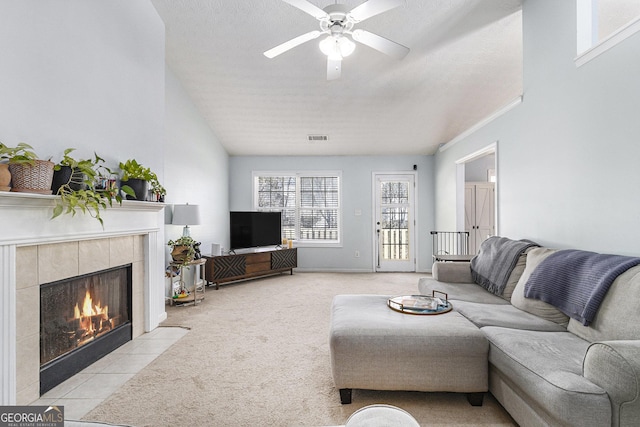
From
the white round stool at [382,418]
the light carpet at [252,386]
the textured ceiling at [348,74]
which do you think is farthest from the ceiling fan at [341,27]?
the light carpet at [252,386]

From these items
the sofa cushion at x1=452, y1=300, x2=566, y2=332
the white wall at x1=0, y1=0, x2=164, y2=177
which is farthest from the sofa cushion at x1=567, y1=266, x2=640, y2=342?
the white wall at x1=0, y1=0, x2=164, y2=177

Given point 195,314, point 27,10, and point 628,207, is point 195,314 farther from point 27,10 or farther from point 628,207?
point 628,207

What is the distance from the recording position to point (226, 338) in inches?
121

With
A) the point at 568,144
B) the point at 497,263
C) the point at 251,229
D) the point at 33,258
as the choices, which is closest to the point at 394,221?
the point at 251,229

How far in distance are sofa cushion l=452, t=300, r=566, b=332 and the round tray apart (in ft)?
0.51

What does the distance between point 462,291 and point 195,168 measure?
4003 millimetres

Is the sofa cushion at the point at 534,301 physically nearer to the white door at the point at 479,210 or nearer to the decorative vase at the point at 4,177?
the decorative vase at the point at 4,177

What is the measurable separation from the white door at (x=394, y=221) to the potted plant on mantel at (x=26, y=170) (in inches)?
218

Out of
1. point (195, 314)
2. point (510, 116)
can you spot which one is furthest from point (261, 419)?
point (510, 116)

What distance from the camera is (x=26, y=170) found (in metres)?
1.81

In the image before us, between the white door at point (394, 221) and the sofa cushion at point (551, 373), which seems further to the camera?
the white door at point (394, 221)

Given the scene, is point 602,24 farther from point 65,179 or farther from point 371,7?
point 65,179

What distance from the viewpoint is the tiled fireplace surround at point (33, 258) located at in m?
1.79

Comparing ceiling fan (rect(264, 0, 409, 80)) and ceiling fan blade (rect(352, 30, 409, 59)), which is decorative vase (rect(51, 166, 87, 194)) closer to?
ceiling fan (rect(264, 0, 409, 80))
